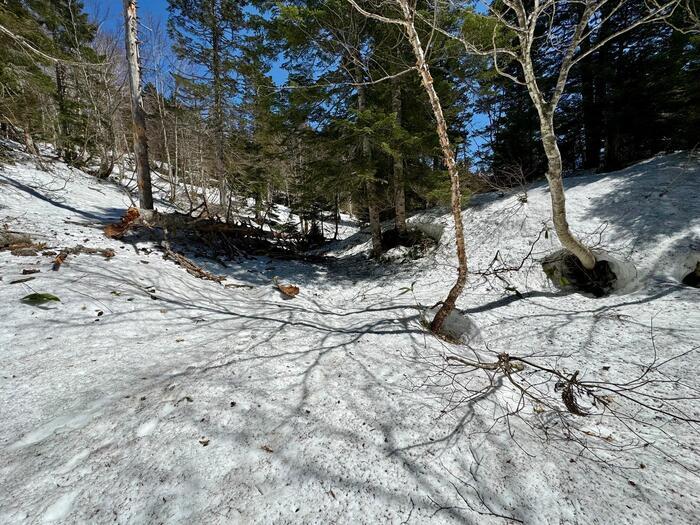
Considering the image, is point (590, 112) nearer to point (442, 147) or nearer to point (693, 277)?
point (693, 277)

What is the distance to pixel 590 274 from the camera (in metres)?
5.65

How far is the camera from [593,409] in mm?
2654

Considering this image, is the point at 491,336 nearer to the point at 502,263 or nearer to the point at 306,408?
the point at 502,263

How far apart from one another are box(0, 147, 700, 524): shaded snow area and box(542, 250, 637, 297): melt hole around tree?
0.40 ft

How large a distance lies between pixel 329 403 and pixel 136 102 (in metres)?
9.08

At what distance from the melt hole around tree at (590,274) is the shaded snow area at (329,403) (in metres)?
0.12

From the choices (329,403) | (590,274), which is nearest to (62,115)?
(329,403)

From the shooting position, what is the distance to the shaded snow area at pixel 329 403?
164 centimetres

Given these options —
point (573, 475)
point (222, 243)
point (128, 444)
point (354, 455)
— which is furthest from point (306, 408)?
point (222, 243)

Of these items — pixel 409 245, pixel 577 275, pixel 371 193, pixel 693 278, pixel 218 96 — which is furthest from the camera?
pixel 218 96

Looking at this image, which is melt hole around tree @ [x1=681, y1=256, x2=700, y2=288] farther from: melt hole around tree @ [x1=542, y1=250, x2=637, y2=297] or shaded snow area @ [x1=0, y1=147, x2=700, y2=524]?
melt hole around tree @ [x1=542, y1=250, x2=637, y2=297]

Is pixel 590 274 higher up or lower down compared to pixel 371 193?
lower down

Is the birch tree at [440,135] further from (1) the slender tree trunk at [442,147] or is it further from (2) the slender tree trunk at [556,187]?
(2) the slender tree trunk at [556,187]

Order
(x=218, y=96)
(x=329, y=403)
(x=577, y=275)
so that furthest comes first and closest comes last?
(x=218, y=96) < (x=577, y=275) < (x=329, y=403)
